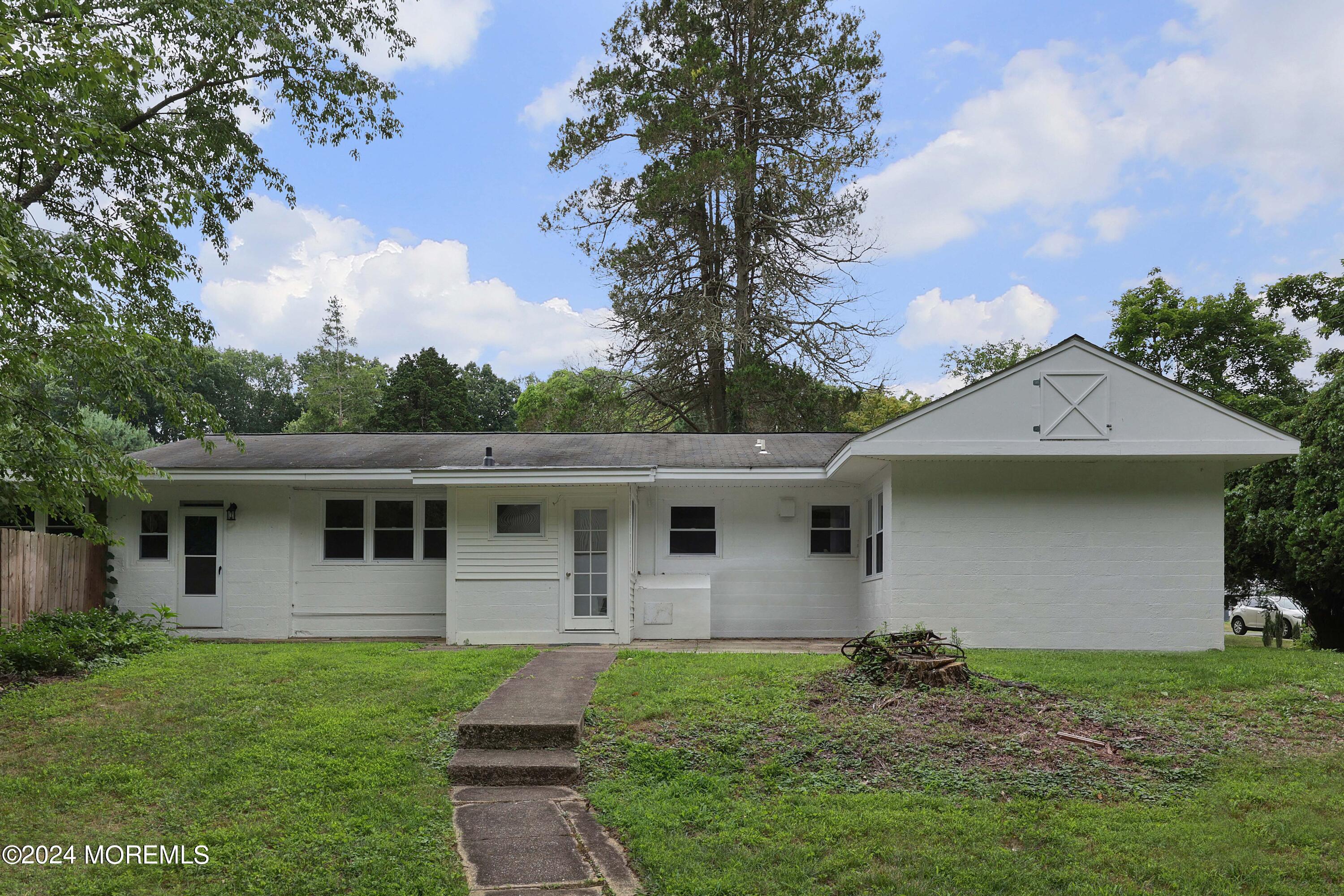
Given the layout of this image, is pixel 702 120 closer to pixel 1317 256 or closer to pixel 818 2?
pixel 818 2

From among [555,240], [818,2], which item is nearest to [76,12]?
[555,240]

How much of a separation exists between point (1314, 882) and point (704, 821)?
292 cm

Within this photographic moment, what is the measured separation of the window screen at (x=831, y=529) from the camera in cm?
1351

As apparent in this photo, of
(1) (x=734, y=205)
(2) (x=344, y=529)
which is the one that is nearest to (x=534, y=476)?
(2) (x=344, y=529)

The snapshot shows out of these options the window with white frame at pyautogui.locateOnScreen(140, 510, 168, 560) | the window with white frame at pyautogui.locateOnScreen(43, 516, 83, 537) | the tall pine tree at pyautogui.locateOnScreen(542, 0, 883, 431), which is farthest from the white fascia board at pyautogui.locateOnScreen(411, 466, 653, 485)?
the tall pine tree at pyautogui.locateOnScreen(542, 0, 883, 431)

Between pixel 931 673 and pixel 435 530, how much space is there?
8217 mm

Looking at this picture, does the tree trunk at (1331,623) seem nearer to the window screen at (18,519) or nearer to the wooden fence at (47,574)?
the wooden fence at (47,574)

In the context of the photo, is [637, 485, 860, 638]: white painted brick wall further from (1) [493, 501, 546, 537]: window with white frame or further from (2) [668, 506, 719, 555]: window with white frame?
(1) [493, 501, 546, 537]: window with white frame

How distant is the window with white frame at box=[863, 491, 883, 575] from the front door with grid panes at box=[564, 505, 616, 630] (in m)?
3.61

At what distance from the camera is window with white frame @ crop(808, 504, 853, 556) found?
13508 millimetres

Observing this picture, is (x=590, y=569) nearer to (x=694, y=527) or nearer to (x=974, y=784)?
(x=694, y=527)

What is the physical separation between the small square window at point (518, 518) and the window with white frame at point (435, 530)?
4.87 feet

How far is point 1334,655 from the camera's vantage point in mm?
10398

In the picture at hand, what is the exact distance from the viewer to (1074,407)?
10.8 m
